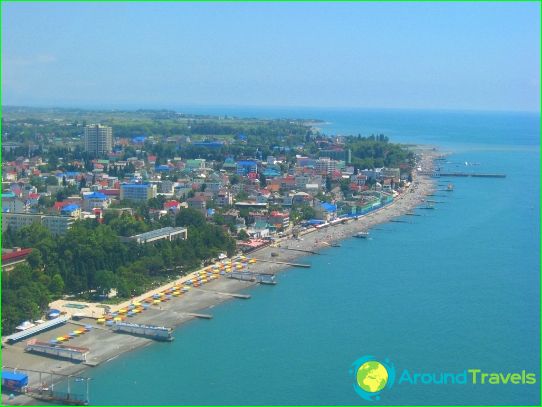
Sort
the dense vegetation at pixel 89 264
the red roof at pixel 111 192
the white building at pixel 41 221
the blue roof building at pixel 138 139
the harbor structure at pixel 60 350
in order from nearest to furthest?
the harbor structure at pixel 60 350 → the dense vegetation at pixel 89 264 → the white building at pixel 41 221 → the red roof at pixel 111 192 → the blue roof building at pixel 138 139

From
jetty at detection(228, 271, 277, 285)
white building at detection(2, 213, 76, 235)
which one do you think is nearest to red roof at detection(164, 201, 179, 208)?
white building at detection(2, 213, 76, 235)

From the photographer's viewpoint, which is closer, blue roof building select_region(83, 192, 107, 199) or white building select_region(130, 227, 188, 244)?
white building select_region(130, 227, 188, 244)

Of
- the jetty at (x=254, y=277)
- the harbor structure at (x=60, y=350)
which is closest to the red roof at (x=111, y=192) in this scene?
the jetty at (x=254, y=277)

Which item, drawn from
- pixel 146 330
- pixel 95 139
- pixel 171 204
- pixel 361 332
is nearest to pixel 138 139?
pixel 95 139

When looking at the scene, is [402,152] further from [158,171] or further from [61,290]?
[61,290]

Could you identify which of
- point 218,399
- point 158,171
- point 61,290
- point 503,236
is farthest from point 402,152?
point 218,399

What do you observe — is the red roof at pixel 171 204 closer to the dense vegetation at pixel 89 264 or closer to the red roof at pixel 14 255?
the dense vegetation at pixel 89 264

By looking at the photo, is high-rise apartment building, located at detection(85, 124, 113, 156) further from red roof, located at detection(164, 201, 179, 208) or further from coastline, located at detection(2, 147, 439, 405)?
coastline, located at detection(2, 147, 439, 405)
